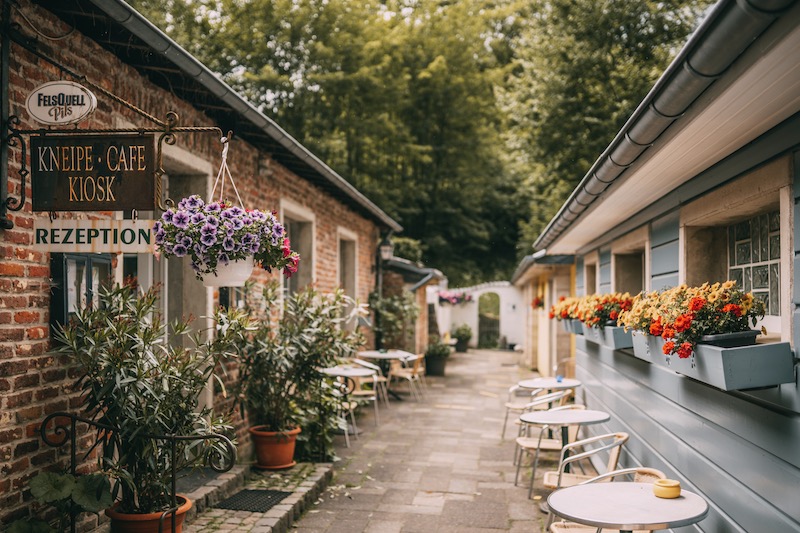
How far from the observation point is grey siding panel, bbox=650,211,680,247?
13.4 ft

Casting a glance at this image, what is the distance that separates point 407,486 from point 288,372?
147 centimetres

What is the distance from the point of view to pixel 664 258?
14.4ft

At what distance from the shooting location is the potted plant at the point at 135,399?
336 centimetres

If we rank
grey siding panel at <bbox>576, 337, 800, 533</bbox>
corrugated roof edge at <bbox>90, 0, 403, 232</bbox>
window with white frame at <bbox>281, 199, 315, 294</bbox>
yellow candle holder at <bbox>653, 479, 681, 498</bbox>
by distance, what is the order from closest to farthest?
grey siding panel at <bbox>576, 337, 800, 533</bbox> < yellow candle holder at <bbox>653, 479, 681, 498</bbox> < corrugated roof edge at <bbox>90, 0, 403, 232</bbox> < window with white frame at <bbox>281, 199, 315, 294</bbox>

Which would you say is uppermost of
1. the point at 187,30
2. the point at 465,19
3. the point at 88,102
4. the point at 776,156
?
the point at 465,19

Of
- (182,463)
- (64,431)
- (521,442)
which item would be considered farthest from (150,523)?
(521,442)

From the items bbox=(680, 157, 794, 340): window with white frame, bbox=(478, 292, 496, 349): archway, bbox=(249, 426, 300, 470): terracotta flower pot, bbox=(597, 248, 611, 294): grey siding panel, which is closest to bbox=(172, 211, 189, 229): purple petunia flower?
bbox=(680, 157, 794, 340): window with white frame

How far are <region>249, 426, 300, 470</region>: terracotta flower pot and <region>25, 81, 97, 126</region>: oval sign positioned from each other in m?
3.49

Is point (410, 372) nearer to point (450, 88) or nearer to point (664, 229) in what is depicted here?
point (664, 229)

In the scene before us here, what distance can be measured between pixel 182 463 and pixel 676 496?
102 inches

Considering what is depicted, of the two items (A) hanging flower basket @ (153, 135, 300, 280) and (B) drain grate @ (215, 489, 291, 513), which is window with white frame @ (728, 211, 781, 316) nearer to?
(A) hanging flower basket @ (153, 135, 300, 280)

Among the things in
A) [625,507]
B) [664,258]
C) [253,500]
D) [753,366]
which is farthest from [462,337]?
[753,366]

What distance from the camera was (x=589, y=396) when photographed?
7227 millimetres

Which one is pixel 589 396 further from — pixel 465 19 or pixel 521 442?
pixel 465 19
